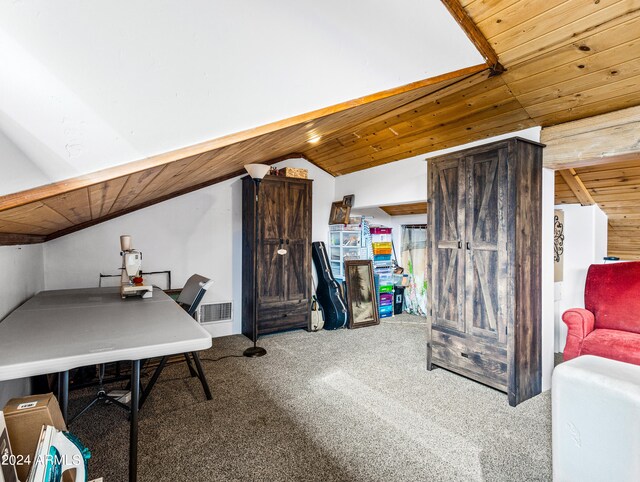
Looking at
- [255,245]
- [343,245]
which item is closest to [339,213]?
[343,245]

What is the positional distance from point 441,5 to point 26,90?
1.84m

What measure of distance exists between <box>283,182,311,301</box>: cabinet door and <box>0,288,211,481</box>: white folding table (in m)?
2.24

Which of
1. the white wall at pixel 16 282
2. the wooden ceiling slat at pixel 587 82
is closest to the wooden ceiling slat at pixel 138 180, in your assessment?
the white wall at pixel 16 282

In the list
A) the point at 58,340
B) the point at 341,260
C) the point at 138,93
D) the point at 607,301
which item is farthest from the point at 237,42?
the point at 341,260

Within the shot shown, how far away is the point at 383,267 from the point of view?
563cm

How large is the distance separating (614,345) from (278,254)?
3.43 m

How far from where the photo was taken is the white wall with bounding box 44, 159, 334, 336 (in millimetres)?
3641

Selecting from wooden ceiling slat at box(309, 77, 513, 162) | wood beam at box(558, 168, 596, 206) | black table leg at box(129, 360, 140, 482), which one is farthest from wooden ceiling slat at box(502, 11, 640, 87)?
black table leg at box(129, 360, 140, 482)

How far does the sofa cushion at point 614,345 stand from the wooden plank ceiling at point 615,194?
54.6 inches

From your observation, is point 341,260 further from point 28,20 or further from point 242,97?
point 28,20

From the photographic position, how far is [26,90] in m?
0.78

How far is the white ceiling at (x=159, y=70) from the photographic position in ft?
2.41

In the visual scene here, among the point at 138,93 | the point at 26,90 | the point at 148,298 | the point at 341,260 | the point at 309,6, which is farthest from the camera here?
the point at 341,260

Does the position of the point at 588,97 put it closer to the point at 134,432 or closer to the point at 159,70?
the point at 159,70
